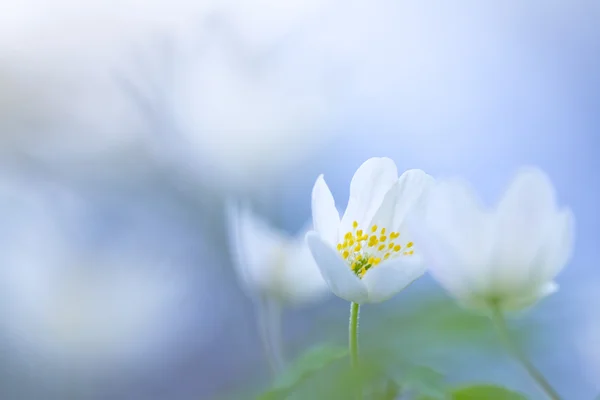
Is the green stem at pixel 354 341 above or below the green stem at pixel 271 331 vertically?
below

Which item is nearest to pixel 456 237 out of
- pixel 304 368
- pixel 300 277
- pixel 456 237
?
pixel 456 237

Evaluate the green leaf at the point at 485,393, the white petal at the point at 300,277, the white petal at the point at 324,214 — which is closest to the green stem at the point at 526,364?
the green leaf at the point at 485,393

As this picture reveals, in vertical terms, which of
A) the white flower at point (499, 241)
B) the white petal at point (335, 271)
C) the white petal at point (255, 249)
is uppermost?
the white petal at point (255, 249)

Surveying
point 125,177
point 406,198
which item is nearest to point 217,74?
point 125,177

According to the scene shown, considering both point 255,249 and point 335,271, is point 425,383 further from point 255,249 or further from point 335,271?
point 255,249

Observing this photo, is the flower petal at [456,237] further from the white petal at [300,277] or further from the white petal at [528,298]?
the white petal at [300,277]
